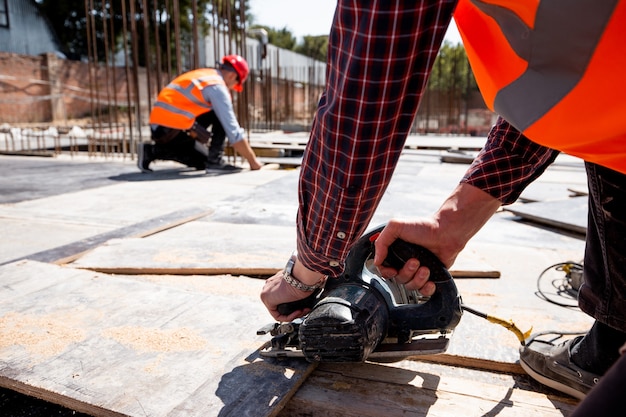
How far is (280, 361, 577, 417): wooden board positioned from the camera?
1.23 metres

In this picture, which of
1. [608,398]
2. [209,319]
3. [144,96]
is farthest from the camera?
[144,96]

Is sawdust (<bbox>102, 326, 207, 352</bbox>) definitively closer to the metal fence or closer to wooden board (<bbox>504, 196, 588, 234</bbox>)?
wooden board (<bbox>504, 196, 588, 234</bbox>)

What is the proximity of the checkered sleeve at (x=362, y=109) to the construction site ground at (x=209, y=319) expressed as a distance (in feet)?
1.55

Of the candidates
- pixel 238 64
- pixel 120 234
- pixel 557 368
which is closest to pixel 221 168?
pixel 238 64

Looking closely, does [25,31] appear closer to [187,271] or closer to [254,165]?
[254,165]

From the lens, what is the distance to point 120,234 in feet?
→ 9.47

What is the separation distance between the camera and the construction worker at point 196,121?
5543 millimetres

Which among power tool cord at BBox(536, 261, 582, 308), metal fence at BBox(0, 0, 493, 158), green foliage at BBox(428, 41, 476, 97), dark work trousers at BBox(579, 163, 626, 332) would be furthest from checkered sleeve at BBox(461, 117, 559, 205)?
green foliage at BBox(428, 41, 476, 97)

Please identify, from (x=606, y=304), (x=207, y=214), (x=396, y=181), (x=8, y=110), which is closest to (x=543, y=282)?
(x=606, y=304)

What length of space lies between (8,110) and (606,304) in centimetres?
2291

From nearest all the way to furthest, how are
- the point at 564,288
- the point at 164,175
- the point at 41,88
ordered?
1. the point at 564,288
2. the point at 164,175
3. the point at 41,88

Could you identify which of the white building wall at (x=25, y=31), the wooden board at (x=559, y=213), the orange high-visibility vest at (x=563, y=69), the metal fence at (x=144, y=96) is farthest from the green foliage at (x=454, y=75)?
the white building wall at (x=25, y=31)

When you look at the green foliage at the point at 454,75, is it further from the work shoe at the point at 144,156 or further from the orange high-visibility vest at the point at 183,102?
the work shoe at the point at 144,156

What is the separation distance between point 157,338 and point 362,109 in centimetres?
101
